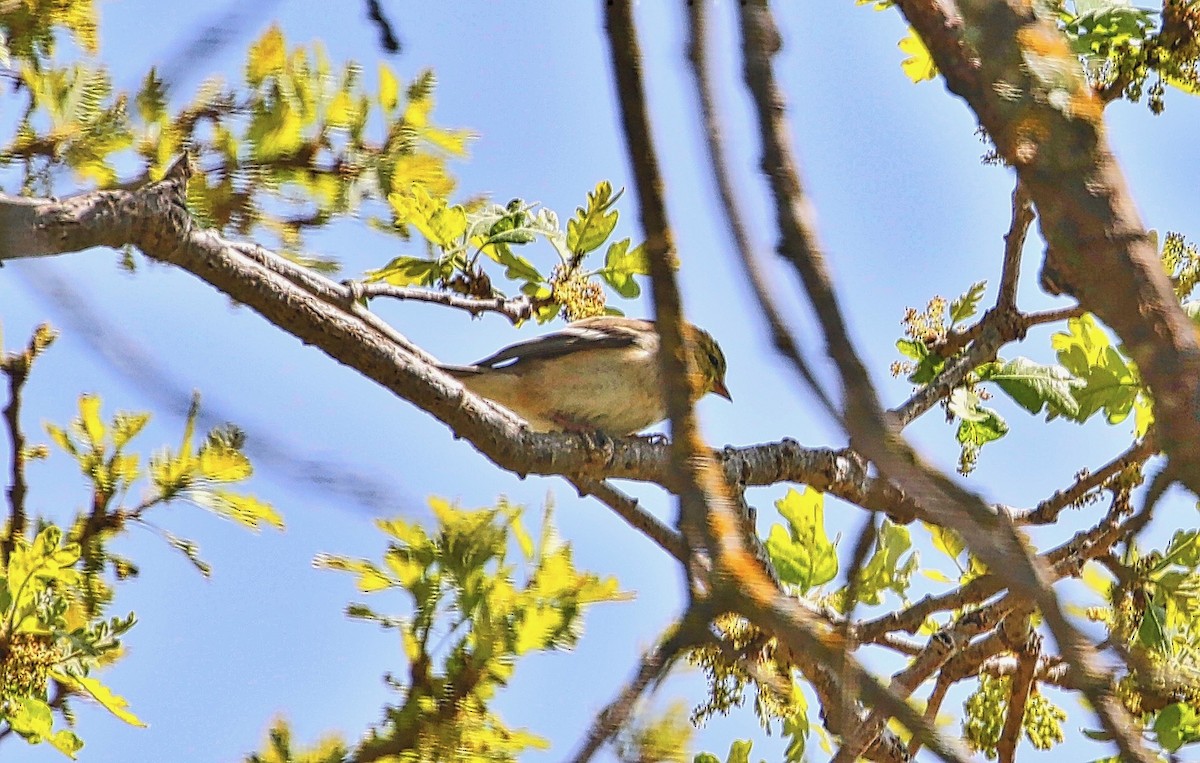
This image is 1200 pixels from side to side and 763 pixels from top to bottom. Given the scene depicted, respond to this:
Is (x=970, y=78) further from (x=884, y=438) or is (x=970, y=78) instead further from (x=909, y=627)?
(x=909, y=627)

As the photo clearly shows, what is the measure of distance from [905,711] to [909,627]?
241 centimetres

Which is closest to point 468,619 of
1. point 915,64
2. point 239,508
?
point 239,508

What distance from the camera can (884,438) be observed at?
1109 millimetres

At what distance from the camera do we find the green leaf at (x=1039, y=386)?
3.19 m

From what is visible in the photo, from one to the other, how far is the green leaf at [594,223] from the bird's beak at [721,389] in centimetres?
224

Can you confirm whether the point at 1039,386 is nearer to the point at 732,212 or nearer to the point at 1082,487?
the point at 1082,487

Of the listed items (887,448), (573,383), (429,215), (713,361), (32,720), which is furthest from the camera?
(713,361)

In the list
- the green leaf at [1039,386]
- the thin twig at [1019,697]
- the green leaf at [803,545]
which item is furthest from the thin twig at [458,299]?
the thin twig at [1019,697]

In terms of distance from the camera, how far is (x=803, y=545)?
3.37 m

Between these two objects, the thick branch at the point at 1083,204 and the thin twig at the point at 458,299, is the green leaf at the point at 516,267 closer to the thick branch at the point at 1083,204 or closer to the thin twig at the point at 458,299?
the thin twig at the point at 458,299

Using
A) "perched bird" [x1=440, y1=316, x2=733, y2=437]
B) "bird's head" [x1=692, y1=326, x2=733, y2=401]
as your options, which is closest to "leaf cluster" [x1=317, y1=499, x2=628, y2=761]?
"perched bird" [x1=440, y1=316, x2=733, y2=437]

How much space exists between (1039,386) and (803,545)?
2.57 ft

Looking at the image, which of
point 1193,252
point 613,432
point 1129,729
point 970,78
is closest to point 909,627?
point 1193,252

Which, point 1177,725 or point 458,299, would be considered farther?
point 458,299
